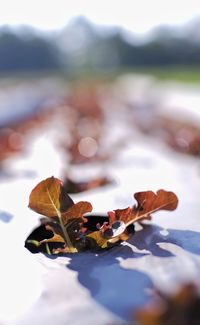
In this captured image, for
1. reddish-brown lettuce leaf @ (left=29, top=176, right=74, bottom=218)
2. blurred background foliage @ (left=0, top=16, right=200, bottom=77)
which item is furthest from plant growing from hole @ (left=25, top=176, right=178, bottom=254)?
blurred background foliage @ (left=0, top=16, right=200, bottom=77)

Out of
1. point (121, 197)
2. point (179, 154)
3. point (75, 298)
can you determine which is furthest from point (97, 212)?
point (179, 154)

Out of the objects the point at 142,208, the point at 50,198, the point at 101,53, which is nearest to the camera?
the point at 50,198

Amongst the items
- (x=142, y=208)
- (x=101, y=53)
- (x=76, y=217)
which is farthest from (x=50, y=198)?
(x=101, y=53)

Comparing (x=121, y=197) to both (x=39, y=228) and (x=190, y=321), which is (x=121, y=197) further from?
(x=190, y=321)

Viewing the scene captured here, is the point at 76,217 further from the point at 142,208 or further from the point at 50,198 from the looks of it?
the point at 142,208

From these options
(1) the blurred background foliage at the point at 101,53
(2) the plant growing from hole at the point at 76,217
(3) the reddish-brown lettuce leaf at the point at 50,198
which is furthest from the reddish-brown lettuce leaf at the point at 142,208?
(1) the blurred background foliage at the point at 101,53

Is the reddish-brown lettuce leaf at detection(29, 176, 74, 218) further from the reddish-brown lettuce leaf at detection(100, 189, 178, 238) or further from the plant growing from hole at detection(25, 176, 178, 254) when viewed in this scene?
the reddish-brown lettuce leaf at detection(100, 189, 178, 238)

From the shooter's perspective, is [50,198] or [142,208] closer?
[50,198]

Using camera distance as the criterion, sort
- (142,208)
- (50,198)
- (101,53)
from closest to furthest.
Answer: (50,198) < (142,208) < (101,53)
